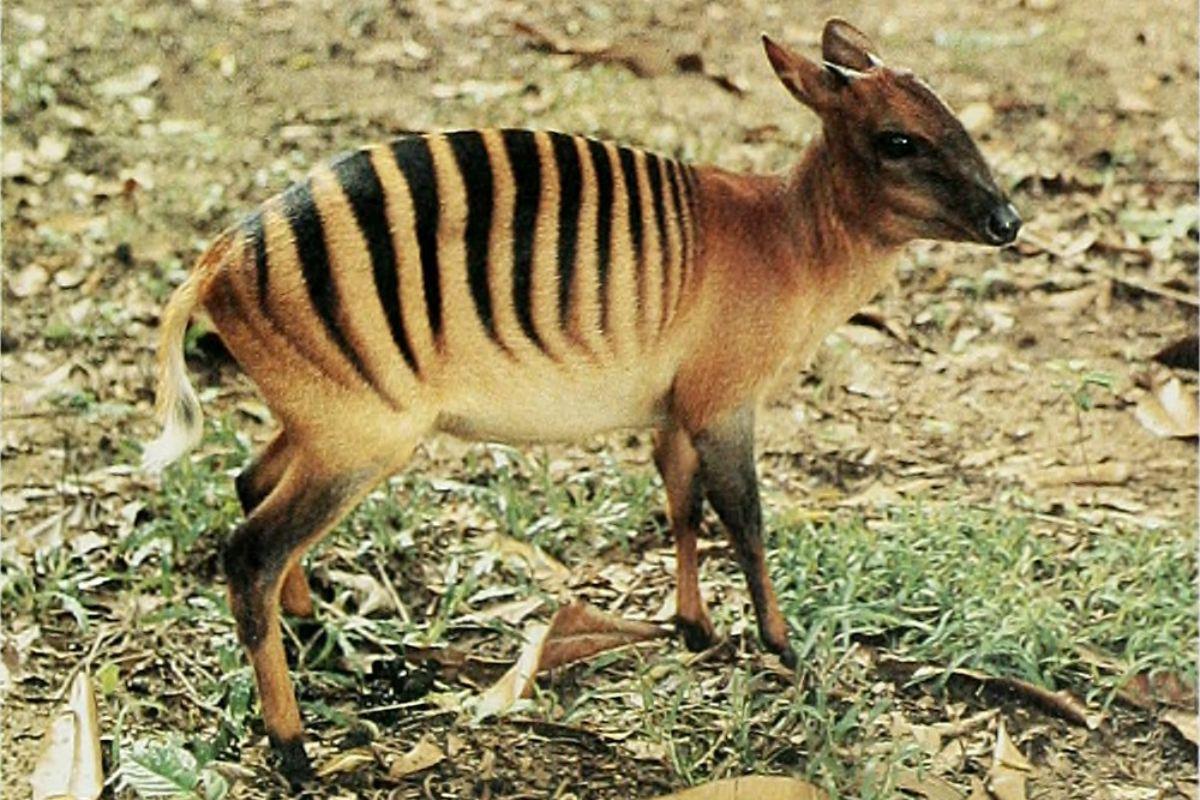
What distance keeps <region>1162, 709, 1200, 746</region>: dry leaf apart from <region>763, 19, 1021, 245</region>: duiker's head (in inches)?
44.2

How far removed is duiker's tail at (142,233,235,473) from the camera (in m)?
3.75

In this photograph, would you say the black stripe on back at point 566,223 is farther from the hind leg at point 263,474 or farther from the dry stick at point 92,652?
the dry stick at point 92,652

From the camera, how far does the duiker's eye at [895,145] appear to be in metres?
3.80

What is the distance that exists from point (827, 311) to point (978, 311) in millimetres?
1868

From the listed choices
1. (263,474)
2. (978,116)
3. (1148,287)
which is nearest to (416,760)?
(263,474)

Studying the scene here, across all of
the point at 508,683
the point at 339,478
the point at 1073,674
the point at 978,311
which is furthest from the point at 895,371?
the point at 339,478

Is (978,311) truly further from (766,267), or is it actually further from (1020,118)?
(766,267)

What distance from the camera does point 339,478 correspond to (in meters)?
3.71

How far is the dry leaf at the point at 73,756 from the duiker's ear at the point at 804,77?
1.89 metres

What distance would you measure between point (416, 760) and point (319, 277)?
0.99 meters

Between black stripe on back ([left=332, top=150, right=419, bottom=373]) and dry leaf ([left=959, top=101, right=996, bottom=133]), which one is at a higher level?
black stripe on back ([left=332, top=150, right=419, bottom=373])

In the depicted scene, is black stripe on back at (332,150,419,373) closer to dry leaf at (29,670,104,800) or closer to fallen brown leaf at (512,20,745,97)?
dry leaf at (29,670,104,800)

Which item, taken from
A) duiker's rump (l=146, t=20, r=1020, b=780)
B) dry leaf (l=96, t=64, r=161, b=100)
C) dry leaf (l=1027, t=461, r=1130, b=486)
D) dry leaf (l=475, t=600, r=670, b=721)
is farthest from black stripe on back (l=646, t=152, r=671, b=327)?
dry leaf (l=96, t=64, r=161, b=100)

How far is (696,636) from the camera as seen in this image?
4.34 meters
